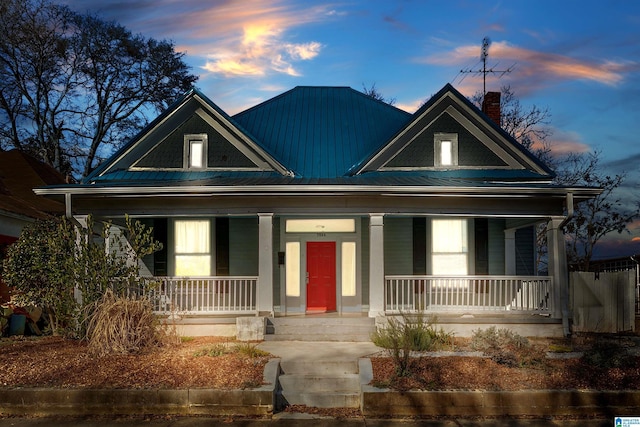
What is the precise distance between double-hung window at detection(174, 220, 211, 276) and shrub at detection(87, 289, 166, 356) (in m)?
5.27

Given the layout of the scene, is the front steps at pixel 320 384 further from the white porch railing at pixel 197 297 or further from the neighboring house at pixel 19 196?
the neighboring house at pixel 19 196

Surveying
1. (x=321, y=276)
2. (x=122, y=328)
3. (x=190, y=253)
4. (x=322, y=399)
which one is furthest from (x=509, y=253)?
(x=122, y=328)

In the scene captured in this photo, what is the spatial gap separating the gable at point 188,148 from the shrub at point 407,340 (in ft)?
19.1

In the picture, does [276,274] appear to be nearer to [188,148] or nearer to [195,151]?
[195,151]

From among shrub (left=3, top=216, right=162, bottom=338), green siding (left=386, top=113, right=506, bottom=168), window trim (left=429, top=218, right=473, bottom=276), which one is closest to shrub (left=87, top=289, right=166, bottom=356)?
shrub (left=3, top=216, right=162, bottom=338)

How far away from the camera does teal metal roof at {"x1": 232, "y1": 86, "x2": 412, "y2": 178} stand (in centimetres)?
1752

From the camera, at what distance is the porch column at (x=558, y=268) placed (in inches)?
578

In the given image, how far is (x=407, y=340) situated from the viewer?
10492 millimetres

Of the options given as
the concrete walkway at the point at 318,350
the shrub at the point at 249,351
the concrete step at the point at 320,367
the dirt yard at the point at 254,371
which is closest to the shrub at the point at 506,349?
the dirt yard at the point at 254,371

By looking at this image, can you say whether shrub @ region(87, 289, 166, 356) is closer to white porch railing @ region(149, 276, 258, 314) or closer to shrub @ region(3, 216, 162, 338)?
shrub @ region(3, 216, 162, 338)

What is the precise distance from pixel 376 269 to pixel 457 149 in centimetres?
437

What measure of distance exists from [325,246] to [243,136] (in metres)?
3.71

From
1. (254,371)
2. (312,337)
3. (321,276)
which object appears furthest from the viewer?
(321,276)

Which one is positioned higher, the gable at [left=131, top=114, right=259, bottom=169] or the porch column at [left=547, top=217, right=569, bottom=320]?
the gable at [left=131, top=114, right=259, bottom=169]
